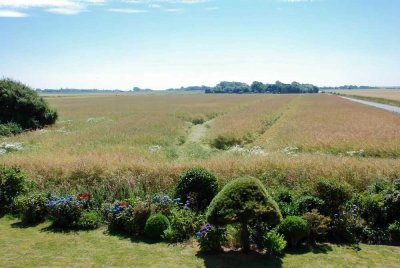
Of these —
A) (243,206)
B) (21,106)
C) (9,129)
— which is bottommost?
(9,129)

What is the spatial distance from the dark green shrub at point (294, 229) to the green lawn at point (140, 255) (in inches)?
15.8

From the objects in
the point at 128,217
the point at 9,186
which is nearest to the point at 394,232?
the point at 128,217

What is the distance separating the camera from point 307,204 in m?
10.9

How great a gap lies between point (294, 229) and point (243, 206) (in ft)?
6.28

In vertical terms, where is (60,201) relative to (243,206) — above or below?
below

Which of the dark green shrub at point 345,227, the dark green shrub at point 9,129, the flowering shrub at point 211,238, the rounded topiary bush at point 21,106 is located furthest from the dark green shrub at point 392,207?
the rounded topiary bush at point 21,106

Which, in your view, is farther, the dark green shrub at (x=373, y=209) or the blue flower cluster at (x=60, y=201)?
the blue flower cluster at (x=60, y=201)

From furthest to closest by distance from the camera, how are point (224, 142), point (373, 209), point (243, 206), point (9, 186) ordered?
point (224, 142)
point (9, 186)
point (373, 209)
point (243, 206)

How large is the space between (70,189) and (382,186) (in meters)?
10.4

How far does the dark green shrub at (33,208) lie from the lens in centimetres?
1247

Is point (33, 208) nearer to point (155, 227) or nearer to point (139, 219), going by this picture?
point (139, 219)

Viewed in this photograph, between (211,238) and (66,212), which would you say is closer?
(211,238)

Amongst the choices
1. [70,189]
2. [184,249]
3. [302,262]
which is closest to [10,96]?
[70,189]

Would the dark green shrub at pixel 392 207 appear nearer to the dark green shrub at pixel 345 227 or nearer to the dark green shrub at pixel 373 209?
the dark green shrub at pixel 373 209
